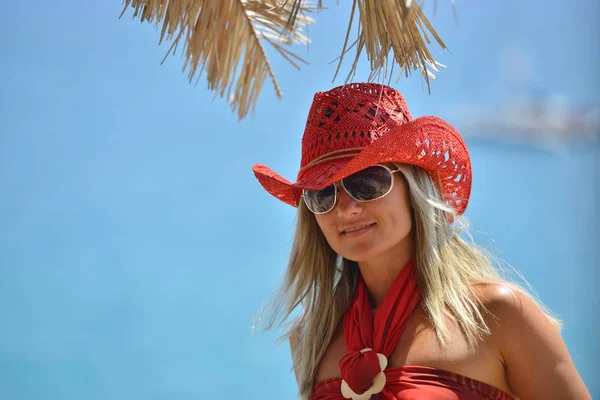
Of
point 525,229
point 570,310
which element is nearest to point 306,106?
point 525,229

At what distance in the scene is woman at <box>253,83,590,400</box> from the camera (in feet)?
6.13

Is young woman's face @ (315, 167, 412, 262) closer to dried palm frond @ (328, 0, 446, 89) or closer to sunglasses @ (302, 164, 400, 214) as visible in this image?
sunglasses @ (302, 164, 400, 214)

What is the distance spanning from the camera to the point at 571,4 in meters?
5.81

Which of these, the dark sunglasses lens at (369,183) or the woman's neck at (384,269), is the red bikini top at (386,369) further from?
the dark sunglasses lens at (369,183)

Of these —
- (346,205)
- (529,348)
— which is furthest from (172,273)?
(529,348)

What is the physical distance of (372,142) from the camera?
202 centimetres

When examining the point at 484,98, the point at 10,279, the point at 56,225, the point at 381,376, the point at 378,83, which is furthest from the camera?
the point at 484,98

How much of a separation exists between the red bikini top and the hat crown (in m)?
0.42

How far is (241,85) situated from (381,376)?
1632 mm

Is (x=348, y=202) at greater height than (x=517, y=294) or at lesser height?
greater

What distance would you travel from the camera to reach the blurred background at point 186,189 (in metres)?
5.36

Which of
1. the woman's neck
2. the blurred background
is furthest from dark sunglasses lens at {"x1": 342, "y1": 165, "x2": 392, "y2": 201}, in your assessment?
the blurred background

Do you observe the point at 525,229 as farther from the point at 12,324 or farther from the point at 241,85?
the point at 12,324

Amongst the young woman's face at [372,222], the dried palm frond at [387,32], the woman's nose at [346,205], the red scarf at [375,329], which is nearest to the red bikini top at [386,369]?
the red scarf at [375,329]
